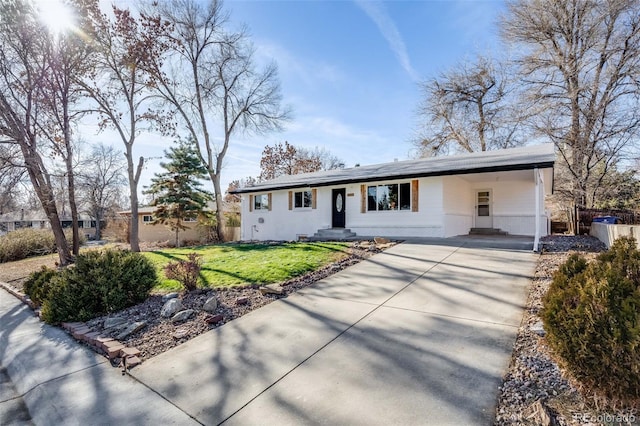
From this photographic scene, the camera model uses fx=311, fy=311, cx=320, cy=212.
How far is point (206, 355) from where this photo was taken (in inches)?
148

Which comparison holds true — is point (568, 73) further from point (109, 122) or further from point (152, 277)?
point (109, 122)

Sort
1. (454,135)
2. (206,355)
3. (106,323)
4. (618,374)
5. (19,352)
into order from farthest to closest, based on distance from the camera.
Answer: (454,135) < (106,323) < (19,352) < (206,355) < (618,374)

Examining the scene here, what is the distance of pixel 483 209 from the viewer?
1481 centimetres

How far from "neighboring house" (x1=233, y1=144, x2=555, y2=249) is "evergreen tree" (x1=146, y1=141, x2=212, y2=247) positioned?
5.77m

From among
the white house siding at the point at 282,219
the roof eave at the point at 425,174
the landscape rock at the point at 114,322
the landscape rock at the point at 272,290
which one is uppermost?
the roof eave at the point at 425,174

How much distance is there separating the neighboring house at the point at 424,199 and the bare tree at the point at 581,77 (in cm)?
409

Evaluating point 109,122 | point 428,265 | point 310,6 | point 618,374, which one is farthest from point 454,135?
point 618,374

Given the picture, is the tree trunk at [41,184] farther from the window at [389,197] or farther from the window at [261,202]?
the window at [389,197]

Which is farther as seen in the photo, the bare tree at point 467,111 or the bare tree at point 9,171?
the bare tree at point 467,111

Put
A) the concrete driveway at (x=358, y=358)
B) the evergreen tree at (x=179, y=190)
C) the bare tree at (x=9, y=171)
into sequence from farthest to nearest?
the evergreen tree at (x=179, y=190), the bare tree at (x=9, y=171), the concrete driveway at (x=358, y=358)

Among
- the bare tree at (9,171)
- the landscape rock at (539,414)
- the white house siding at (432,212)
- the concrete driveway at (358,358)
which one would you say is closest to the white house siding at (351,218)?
the white house siding at (432,212)

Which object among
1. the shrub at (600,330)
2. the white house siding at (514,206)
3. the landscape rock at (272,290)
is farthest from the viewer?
the white house siding at (514,206)

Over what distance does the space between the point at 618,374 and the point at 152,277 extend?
22.4 ft

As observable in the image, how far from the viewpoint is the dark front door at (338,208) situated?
14438 mm
